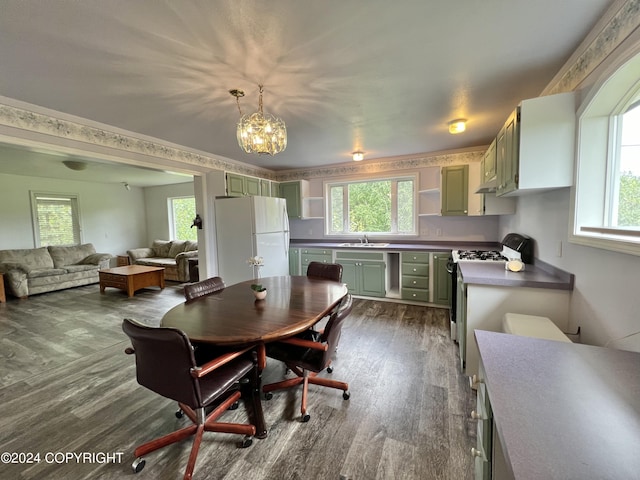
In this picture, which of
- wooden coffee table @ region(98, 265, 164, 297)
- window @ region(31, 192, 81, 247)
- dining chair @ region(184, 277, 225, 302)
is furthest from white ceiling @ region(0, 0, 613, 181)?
window @ region(31, 192, 81, 247)

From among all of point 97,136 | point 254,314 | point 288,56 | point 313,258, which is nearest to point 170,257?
point 313,258

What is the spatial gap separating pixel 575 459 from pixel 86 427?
8.13 ft

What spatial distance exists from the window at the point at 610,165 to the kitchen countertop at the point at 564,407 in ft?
2.17

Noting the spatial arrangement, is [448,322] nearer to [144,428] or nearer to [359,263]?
[359,263]

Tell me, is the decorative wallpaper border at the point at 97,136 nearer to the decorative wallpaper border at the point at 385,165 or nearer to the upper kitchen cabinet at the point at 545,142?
the decorative wallpaper border at the point at 385,165

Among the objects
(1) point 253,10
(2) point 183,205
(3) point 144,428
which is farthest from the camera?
(2) point 183,205

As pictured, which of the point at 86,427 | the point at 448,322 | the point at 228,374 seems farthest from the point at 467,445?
the point at 86,427

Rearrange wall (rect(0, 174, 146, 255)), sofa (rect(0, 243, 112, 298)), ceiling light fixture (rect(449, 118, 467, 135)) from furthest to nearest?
wall (rect(0, 174, 146, 255)), sofa (rect(0, 243, 112, 298)), ceiling light fixture (rect(449, 118, 467, 135))

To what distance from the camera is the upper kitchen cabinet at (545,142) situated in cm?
172

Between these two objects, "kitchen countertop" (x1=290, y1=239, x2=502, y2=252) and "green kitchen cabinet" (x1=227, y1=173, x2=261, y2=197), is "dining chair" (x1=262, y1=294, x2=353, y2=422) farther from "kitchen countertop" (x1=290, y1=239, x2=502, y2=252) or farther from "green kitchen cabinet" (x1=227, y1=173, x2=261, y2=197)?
"green kitchen cabinet" (x1=227, y1=173, x2=261, y2=197)

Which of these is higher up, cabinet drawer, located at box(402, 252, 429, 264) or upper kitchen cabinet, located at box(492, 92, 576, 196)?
upper kitchen cabinet, located at box(492, 92, 576, 196)

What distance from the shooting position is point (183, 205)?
7293 mm

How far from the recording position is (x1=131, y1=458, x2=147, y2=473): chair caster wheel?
4.60 feet

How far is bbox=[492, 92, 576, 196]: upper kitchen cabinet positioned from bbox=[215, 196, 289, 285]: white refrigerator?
9.90 feet
